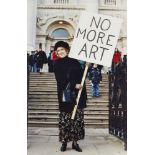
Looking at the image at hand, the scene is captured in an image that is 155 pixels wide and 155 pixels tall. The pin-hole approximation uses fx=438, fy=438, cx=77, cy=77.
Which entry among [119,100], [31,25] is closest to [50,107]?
[119,100]

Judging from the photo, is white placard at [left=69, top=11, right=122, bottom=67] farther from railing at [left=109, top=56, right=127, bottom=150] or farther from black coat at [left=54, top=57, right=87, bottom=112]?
railing at [left=109, top=56, right=127, bottom=150]

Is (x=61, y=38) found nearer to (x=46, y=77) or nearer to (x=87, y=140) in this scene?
(x=46, y=77)

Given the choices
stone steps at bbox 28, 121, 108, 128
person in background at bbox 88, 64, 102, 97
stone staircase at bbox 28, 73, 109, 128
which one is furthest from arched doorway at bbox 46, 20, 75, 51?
stone steps at bbox 28, 121, 108, 128

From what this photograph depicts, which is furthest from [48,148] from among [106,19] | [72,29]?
[72,29]

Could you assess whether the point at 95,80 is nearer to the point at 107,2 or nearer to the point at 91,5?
the point at 91,5

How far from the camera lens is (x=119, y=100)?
6.55 meters

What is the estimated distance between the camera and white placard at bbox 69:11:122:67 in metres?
5.44

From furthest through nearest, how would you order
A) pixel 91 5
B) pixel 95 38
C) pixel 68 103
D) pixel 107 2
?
1. pixel 107 2
2. pixel 91 5
3. pixel 68 103
4. pixel 95 38

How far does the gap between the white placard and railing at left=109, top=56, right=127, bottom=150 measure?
2.21ft

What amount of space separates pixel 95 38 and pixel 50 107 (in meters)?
4.20

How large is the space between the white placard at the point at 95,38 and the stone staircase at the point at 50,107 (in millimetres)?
3237

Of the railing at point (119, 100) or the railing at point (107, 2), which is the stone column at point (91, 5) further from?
the railing at point (119, 100)
